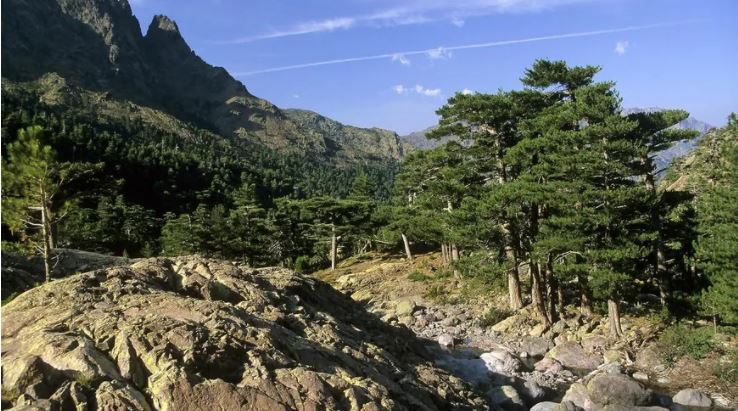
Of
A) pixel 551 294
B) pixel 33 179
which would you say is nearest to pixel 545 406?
pixel 551 294

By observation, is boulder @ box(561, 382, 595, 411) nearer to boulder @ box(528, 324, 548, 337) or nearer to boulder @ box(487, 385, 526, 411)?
boulder @ box(487, 385, 526, 411)

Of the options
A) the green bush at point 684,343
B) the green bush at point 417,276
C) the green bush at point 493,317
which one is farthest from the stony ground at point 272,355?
the green bush at point 417,276

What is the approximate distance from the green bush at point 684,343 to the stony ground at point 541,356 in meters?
0.40

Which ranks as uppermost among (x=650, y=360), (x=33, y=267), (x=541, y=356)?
(x=33, y=267)

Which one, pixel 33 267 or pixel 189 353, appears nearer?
pixel 189 353

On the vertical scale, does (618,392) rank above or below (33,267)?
below

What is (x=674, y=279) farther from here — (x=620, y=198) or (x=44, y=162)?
(x=44, y=162)

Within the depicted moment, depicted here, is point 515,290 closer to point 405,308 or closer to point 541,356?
point 541,356

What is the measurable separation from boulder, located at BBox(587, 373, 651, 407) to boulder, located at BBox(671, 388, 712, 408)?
55.6 inches

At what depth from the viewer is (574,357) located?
22.2 metres

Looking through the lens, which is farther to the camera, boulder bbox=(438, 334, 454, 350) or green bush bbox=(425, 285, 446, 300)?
green bush bbox=(425, 285, 446, 300)

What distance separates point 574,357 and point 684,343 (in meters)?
4.17

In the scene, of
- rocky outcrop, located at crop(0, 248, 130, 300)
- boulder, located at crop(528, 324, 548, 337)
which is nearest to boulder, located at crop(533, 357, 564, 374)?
boulder, located at crop(528, 324, 548, 337)

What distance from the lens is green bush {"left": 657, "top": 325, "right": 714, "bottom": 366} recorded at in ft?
67.0
